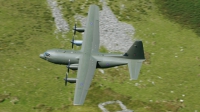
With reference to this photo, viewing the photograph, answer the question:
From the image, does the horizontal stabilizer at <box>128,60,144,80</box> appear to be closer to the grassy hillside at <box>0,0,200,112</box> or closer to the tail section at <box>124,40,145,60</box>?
the tail section at <box>124,40,145,60</box>

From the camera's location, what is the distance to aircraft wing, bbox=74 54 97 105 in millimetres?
30875

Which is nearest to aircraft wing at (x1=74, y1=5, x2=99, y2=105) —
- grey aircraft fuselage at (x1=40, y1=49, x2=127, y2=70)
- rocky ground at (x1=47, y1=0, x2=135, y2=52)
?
grey aircraft fuselage at (x1=40, y1=49, x2=127, y2=70)

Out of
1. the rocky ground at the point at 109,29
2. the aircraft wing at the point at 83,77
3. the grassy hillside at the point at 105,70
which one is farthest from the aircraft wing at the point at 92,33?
the rocky ground at the point at 109,29

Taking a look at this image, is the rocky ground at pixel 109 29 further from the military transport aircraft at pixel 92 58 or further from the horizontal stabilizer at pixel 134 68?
the horizontal stabilizer at pixel 134 68

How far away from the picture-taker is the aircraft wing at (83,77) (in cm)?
3088

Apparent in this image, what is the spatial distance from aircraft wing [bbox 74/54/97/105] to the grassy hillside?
265 centimetres

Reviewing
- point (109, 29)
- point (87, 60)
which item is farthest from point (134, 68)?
point (109, 29)

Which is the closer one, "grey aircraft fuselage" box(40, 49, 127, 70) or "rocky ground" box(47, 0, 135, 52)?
"grey aircraft fuselage" box(40, 49, 127, 70)

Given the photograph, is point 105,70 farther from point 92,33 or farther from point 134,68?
point 134,68

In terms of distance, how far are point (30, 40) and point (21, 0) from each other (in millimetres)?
10171

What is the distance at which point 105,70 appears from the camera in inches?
1558

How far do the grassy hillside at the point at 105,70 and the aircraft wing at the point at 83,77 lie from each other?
8.71 feet

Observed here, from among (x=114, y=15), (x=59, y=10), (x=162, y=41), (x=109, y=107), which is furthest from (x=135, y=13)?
Result: (x=109, y=107)

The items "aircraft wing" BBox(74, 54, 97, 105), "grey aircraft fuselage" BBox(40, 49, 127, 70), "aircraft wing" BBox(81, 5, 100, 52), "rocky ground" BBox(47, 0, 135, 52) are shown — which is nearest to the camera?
"aircraft wing" BBox(74, 54, 97, 105)
